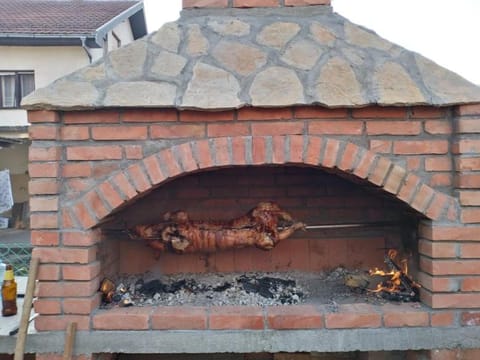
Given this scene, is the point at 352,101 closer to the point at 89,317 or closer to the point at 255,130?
the point at 255,130

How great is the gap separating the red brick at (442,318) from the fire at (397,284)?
208mm

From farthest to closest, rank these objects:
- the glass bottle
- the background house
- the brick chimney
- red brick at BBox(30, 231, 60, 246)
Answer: the background house
the brick chimney
the glass bottle
red brick at BBox(30, 231, 60, 246)

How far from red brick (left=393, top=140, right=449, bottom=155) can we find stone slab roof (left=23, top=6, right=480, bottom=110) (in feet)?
0.76

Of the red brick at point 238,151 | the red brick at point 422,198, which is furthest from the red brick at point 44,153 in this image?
the red brick at point 422,198

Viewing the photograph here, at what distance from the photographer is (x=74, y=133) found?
2367 millimetres

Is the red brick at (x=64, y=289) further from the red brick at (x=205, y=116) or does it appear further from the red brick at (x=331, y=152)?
the red brick at (x=331, y=152)

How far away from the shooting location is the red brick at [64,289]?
235 cm

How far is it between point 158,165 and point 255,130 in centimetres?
61

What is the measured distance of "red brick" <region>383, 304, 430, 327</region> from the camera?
2.39 meters

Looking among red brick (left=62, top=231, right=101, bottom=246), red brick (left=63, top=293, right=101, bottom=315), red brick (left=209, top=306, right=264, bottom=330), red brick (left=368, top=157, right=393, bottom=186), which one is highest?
red brick (left=368, top=157, right=393, bottom=186)

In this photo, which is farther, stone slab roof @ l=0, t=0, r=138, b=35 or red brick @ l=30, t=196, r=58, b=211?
stone slab roof @ l=0, t=0, r=138, b=35

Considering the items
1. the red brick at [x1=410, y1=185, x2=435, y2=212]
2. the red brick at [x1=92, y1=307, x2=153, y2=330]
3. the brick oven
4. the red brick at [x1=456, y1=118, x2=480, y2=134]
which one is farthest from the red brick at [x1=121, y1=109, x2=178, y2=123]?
the red brick at [x1=456, y1=118, x2=480, y2=134]

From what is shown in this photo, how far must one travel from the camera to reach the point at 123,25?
38.6 ft

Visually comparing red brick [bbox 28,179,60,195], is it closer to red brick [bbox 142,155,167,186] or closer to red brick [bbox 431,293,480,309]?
red brick [bbox 142,155,167,186]
